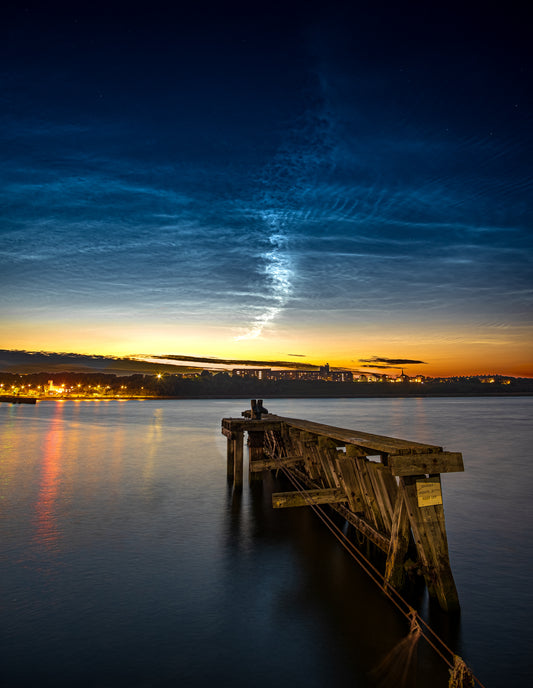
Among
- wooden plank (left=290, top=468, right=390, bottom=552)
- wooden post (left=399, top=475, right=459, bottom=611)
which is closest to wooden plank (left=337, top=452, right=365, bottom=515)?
wooden plank (left=290, top=468, right=390, bottom=552)

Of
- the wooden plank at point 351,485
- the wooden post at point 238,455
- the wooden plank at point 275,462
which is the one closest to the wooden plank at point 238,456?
the wooden post at point 238,455

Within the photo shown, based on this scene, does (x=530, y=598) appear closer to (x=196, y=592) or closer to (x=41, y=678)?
(x=196, y=592)

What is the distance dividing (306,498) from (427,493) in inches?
166

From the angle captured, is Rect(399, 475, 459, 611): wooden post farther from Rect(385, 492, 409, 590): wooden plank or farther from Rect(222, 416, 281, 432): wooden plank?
Rect(222, 416, 281, 432): wooden plank

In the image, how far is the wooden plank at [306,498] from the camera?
11.2 metres

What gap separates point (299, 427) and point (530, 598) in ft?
25.7

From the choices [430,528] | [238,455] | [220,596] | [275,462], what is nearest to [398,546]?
[430,528]

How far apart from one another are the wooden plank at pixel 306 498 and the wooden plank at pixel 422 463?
3.99 meters

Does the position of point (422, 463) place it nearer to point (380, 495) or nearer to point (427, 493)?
point (427, 493)

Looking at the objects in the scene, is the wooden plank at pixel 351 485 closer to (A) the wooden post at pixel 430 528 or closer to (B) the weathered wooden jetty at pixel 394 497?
(B) the weathered wooden jetty at pixel 394 497

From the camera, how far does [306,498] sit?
11.4 m

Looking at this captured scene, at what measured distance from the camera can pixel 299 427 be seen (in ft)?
51.3

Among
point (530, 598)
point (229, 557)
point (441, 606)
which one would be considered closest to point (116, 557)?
point (229, 557)

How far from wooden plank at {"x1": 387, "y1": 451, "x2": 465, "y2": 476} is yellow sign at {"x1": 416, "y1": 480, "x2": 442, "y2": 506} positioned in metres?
0.18
